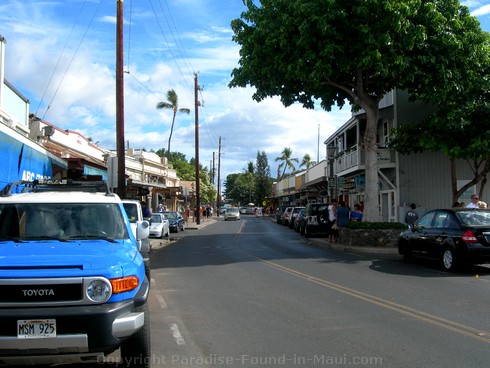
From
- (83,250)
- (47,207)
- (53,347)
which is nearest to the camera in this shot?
(53,347)

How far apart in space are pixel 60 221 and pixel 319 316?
3991 millimetres

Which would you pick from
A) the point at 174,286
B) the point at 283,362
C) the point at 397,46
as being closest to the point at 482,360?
the point at 283,362

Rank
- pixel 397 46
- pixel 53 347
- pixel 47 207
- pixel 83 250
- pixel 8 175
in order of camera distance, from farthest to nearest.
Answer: pixel 397 46
pixel 8 175
pixel 47 207
pixel 83 250
pixel 53 347

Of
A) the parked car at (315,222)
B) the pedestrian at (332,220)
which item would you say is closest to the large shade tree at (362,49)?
the pedestrian at (332,220)

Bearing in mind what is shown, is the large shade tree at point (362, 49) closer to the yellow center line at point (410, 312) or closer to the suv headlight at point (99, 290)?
the yellow center line at point (410, 312)

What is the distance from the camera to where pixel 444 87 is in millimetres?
18484

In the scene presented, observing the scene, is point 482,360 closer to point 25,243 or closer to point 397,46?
point 25,243

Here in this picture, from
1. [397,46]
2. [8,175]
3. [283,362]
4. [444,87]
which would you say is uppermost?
[397,46]

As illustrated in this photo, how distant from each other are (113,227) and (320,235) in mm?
22024

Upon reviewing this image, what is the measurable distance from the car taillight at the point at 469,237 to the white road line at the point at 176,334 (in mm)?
7889

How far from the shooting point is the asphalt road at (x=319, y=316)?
18.5ft

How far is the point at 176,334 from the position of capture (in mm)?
6672

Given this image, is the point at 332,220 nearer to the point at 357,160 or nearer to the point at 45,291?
the point at 357,160

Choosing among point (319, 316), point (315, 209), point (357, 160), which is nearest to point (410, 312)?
point (319, 316)
